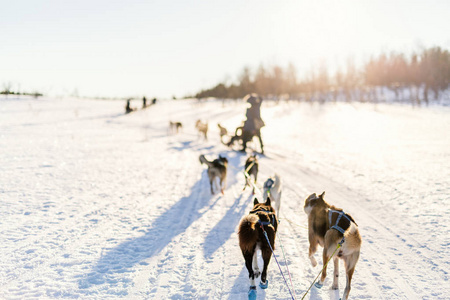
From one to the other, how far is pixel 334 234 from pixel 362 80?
7626cm

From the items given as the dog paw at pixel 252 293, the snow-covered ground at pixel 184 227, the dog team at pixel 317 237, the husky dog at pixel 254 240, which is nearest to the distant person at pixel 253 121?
the snow-covered ground at pixel 184 227

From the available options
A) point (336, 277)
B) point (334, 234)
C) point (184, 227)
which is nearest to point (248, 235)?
point (334, 234)

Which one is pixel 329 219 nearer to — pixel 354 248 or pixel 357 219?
pixel 354 248

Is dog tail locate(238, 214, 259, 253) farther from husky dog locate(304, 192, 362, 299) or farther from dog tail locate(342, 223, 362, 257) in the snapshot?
dog tail locate(342, 223, 362, 257)

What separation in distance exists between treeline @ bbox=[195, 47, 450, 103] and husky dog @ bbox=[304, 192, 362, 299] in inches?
2272

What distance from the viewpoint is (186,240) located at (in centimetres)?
491

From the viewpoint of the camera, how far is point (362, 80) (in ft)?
224

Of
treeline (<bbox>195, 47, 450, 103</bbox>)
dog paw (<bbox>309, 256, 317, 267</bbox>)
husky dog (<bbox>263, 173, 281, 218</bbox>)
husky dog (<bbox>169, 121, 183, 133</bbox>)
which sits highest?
treeline (<bbox>195, 47, 450, 103</bbox>)

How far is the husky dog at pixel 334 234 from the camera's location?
2.93 m

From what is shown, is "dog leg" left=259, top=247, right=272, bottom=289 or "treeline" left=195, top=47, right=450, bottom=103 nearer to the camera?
"dog leg" left=259, top=247, right=272, bottom=289

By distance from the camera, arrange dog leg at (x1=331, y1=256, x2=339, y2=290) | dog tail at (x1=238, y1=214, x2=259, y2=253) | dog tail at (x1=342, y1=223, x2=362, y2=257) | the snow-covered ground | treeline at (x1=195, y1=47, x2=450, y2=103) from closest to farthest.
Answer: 1. dog tail at (x1=342, y1=223, x2=362, y2=257)
2. dog tail at (x1=238, y1=214, x2=259, y2=253)
3. dog leg at (x1=331, y1=256, x2=339, y2=290)
4. the snow-covered ground
5. treeline at (x1=195, y1=47, x2=450, y2=103)

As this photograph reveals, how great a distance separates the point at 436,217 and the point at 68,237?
24.5 feet

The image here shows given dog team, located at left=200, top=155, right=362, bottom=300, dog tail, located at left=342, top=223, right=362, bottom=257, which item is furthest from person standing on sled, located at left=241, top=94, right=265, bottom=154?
dog tail, located at left=342, top=223, right=362, bottom=257

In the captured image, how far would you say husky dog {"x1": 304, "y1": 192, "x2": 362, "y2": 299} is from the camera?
9.61 feet
